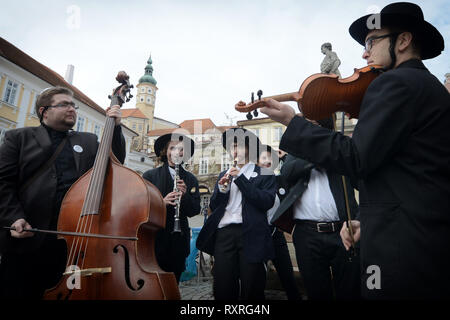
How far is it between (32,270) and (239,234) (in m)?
1.99

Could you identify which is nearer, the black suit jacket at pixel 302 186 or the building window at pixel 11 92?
the black suit jacket at pixel 302 186

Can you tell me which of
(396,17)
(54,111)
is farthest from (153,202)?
(396,17)

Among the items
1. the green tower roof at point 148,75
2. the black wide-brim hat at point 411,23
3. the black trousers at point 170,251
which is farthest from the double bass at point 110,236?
the green tower roof at point 148,75

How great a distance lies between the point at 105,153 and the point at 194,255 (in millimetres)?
4637

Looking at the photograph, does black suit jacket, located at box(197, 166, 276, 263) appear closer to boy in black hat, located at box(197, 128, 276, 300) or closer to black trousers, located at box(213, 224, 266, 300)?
boy in black hat, located at box(197, 128, 276, 300)

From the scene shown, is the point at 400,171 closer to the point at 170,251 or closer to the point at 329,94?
the point at 329,94

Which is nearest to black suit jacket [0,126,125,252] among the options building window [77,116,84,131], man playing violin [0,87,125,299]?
man playing violin [0,87,125,299]

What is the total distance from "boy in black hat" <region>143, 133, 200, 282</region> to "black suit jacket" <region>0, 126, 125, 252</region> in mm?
1125

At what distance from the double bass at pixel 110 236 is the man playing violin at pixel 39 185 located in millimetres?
213

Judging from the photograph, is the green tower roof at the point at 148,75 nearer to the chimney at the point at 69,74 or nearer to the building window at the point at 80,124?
the chimney at the point at 69,74

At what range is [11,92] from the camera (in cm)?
2070

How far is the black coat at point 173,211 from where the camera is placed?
127 inches

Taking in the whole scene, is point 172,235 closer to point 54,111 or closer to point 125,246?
point 125,246
